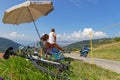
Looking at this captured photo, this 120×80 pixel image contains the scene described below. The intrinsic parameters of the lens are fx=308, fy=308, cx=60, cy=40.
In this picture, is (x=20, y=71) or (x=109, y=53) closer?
(x=20, y=71)

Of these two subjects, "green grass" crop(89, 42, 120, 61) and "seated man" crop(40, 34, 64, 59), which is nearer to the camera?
"seated man" crop(40, 34, 64, 59)

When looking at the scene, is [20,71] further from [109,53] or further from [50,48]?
[109,53]

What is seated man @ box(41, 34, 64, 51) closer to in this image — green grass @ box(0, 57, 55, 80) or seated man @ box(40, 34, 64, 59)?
seated man @ box(40, 34, 64, 59)

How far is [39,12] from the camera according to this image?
15.7m

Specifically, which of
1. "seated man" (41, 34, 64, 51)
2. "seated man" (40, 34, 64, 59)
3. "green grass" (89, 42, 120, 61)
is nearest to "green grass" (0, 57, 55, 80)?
"seated man" (40, 34, 64, 59)

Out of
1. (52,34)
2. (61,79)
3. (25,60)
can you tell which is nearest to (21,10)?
(52,34)

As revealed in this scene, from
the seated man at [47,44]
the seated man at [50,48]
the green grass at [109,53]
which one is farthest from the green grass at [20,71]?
the green grass at [109,53]

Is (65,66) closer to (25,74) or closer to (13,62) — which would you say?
(25,74)

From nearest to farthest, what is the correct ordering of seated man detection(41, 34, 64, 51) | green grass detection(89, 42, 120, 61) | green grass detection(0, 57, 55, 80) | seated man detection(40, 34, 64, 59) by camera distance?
green grass detection(0, 57, 55, 80), seated man detection(40, 34, 64, 59), seated man detection(41, 34, 64, 51), green grass detection(89, 42, 120, 61)

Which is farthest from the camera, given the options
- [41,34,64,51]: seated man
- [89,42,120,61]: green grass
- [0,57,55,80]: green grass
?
[89,42,120,61]: green grass

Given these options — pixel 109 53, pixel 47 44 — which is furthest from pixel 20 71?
pixel 109 53

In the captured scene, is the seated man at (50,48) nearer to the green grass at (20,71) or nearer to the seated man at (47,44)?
the seated man at (47,44)

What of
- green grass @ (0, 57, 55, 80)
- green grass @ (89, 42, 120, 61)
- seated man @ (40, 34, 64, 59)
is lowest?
green grass @ (0, 57, 55, 80)

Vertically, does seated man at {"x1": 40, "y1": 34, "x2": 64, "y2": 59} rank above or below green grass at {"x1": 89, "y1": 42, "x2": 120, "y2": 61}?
below
